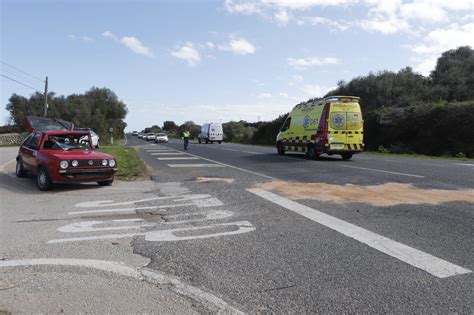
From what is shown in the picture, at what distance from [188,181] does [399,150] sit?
2072 centimetres

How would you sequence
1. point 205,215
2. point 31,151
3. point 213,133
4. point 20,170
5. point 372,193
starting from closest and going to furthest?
1. point 205,215
2. point 372,193
3. point 31,151
4. point 20,170
5. point 213,133

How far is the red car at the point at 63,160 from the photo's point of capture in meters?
9.23

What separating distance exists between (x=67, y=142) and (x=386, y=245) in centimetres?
887

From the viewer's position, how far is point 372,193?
855cm

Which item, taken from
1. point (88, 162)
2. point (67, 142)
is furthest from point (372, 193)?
point (67, 142)

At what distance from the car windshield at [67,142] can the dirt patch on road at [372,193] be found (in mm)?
5025

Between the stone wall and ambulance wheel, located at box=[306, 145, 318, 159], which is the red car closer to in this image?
ambulance wheel, located at box=[306, 145, 318, 159]

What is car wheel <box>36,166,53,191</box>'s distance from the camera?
929 centimetres

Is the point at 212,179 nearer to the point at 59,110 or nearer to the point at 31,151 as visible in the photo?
the point at 31,151

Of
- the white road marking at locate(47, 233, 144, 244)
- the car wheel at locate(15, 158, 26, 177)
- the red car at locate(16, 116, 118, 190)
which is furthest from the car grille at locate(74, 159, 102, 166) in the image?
the white road marking at locate(47, 233, 144, 244)

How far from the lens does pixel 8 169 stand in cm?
1391

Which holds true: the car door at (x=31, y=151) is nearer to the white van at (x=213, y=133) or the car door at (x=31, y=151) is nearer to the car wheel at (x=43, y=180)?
the car wheel at (x=43, y=180)

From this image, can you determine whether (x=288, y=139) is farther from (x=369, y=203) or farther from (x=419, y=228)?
(x=419, y=228)

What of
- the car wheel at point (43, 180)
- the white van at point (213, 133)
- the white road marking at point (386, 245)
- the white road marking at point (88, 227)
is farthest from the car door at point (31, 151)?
the white van at point (213, 133)
